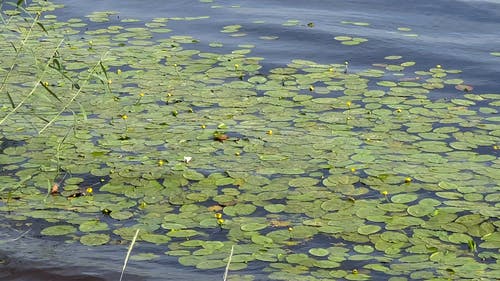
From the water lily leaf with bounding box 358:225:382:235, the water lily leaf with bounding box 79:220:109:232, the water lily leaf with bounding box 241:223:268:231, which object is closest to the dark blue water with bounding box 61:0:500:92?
the water lily leaf with bounding box 358:225:382:235

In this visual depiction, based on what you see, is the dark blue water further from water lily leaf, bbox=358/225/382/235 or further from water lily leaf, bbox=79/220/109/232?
water lily leaf, bbox=79/220/109/232

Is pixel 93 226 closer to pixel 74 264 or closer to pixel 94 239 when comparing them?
pixel 94 239

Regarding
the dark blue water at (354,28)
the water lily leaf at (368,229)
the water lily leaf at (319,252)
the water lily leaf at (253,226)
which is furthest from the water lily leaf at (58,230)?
the dark blue water at (354,28)

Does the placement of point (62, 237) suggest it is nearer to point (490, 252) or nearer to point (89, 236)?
point (89, 236)

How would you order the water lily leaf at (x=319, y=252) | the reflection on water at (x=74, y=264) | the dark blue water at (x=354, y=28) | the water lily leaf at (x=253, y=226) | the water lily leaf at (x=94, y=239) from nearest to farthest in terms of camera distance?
the reflection on water at (x=74, y=264) → the water lily leaf at (x=319, y=252) → the water lily leaf at (x=94, y=239) → the water lily leaf at (x=253, y=226) → the dark blue water at (x=354, y=28)

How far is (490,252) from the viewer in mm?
4398

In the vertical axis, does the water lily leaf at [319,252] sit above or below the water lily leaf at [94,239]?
above

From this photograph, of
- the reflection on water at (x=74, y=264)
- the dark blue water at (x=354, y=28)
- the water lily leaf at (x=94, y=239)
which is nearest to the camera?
the reflection on water at (x=74, y=264)

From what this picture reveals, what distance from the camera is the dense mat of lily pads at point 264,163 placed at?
4.47 m

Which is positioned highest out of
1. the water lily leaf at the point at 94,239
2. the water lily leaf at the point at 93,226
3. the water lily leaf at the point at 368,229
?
the water lily leaf at the point at 368,229

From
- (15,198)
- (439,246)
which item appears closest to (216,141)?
(15,198)

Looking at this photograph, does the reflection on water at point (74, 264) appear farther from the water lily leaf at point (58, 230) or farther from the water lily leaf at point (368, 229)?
the water lily leaf at point (368, 229)

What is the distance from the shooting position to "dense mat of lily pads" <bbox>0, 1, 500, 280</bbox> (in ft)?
14.7

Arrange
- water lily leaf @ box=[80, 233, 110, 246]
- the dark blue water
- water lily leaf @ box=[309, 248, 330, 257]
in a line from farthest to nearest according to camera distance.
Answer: the dark blue water, water lily leaf @ box=[80, 233, 110, 246], water lily leaf @ box=[309, 248, 330, 257]
